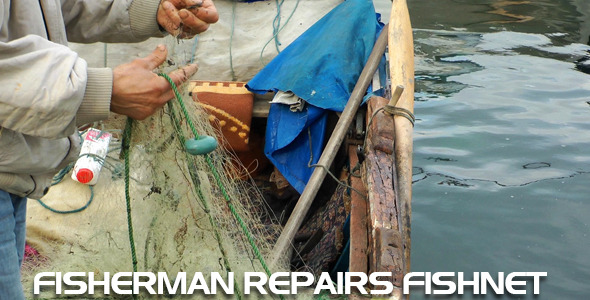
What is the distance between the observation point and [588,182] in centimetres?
633

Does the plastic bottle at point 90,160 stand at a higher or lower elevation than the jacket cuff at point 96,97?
lower

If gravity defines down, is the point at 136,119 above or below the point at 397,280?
above

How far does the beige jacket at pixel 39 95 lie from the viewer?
1.61 meters

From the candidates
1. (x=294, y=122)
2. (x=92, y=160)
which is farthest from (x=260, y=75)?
(x=92, y=160)

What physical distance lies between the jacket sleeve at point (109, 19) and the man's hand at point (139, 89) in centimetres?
39

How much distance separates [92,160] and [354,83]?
1.89m

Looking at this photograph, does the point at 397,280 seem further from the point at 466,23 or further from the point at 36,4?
the point at 466,23

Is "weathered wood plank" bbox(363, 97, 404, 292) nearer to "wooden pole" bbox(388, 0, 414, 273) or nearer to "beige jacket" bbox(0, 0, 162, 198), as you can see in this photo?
"wooden pole" bbox(388, 0, 414, 273)

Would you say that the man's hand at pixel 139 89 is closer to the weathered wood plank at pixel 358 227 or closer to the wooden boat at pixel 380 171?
the wooden boat at pixel 380 171

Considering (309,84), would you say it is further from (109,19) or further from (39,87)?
(39,87)

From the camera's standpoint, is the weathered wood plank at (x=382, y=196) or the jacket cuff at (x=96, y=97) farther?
the weathered wood plank at (x=382, y=196)

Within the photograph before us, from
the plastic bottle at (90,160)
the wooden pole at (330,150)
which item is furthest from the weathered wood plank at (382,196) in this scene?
the plastic bottle at (90,160)

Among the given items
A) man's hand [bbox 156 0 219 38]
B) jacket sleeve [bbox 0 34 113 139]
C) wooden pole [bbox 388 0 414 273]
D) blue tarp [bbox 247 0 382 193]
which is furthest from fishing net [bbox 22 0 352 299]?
blue tarp [bbox 247 0 382 193]

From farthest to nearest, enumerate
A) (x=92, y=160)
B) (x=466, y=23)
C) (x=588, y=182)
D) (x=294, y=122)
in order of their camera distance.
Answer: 1. (x=466, y=23)
2. (x=588, y=182)
3. (x=294, y=122)
4. (x=92, y=160)
